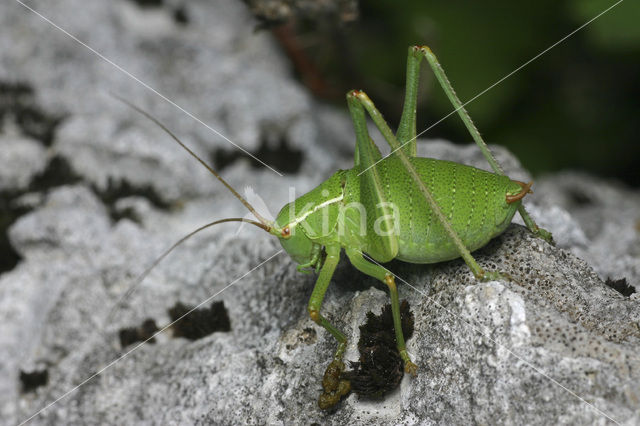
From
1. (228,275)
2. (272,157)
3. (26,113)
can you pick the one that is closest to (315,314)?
(228,275)

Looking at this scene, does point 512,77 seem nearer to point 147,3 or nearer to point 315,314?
point 315,314

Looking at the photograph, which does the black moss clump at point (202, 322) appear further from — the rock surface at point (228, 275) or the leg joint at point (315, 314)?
the leg joint at point (315, 314)

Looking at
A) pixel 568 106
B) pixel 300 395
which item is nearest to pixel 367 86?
pixel 568 106

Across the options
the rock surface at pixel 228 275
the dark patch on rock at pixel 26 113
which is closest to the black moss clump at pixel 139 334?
the rock surface at pixel 228 275

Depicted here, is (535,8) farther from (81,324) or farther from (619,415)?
(81,324)

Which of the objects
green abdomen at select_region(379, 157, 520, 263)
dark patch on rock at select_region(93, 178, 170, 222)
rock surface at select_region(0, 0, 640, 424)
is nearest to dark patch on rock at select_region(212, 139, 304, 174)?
rock surface at select_region(0, 0, 640, 424)
